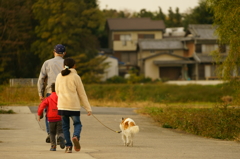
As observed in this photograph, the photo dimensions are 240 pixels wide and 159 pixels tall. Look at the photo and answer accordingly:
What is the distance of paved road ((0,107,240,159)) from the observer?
324 inches

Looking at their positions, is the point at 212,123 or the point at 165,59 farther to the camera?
the point at 165,59

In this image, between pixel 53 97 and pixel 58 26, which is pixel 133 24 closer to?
pixel 58 26

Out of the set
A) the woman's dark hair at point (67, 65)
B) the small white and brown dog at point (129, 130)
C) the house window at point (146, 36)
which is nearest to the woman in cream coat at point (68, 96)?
the woman's dark hair at point (67, 65)

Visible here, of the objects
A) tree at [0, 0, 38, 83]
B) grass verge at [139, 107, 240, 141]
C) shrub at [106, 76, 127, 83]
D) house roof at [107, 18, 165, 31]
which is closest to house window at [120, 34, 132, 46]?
house roof at [107, 18, 165, 31]

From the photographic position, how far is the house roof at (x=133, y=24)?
66125 millimetres

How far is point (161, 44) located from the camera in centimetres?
6103

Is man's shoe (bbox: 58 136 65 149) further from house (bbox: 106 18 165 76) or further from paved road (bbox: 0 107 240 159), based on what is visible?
house (bbox: 106 18 165 76)

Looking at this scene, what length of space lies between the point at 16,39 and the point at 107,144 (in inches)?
1465

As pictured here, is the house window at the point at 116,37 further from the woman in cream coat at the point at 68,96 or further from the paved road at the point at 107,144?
the woman in cream coat at the point at 68,96

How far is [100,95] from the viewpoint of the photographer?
3766cm

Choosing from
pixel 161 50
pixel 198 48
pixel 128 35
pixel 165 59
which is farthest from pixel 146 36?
pixel 198 48

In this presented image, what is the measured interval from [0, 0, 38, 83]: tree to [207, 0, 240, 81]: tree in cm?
2999

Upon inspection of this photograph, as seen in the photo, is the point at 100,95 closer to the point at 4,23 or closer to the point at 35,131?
the point at 4,23

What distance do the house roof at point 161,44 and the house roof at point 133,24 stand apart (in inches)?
228
